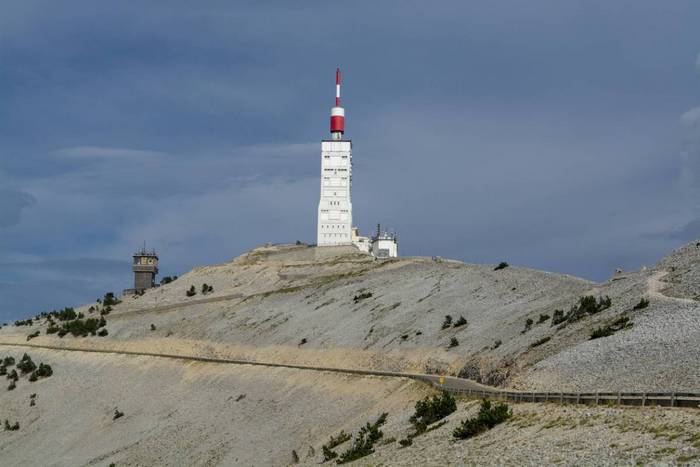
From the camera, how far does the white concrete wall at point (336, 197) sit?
125 metres

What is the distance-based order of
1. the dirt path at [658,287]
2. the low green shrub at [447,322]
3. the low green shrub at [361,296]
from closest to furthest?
the dirt path at [658,287], the low green shrub at [447,322], the low green shrub at [361,296]

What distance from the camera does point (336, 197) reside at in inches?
4946

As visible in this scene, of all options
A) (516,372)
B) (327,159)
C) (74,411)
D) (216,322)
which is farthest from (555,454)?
(327,159)

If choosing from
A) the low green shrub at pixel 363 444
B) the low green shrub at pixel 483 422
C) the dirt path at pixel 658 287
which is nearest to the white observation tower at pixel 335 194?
the dirt path at pixel 658 287

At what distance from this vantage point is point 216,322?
333ft

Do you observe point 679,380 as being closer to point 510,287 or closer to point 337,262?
point 510,287

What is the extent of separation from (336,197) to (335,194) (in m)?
0.46

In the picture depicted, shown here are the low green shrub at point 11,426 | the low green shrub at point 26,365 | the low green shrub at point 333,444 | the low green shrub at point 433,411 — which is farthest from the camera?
the low green shrub at point 26,365

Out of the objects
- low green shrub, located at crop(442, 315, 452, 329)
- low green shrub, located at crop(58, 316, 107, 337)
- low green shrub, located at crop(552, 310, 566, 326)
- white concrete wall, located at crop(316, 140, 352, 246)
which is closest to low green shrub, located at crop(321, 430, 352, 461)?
low green shrub, located at crop(552, 310, 566, 326)

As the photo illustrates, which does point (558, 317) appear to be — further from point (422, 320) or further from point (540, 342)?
point (422, 320)

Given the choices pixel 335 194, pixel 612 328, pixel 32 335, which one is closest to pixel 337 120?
pixel 335 194

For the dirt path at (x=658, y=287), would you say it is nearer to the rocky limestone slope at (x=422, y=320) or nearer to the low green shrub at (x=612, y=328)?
the rocky limestone slope at (x=422, y=320)

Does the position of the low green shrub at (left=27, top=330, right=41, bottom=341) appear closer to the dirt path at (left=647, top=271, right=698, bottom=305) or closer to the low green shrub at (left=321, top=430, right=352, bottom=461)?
the low green shrub at (left=321, top=430, right=352, bottom=461)

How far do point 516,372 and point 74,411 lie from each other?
4789cm
